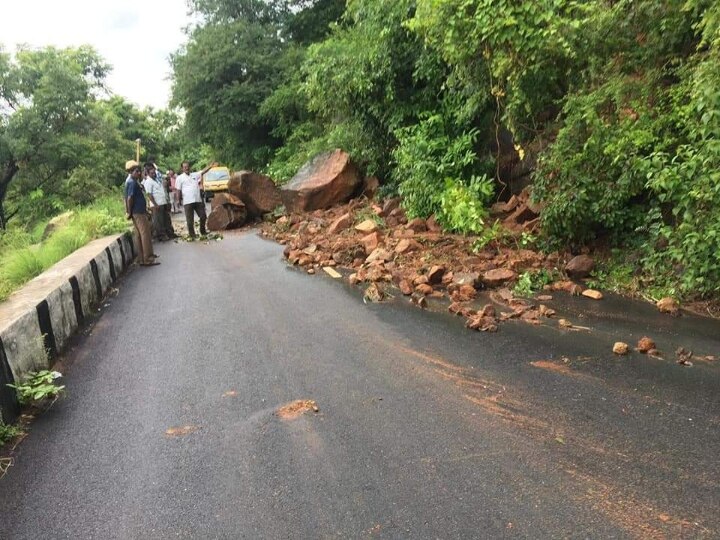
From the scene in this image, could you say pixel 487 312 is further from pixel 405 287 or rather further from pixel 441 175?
pixel 441 175

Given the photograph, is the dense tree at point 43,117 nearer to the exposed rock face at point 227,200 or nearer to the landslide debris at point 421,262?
the exposed rock face at point 227,200

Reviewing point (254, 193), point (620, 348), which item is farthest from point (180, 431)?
point (254, 193)

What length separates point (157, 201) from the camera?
42.5 ft

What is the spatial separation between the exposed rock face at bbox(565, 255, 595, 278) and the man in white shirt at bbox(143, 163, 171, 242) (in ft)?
30.5

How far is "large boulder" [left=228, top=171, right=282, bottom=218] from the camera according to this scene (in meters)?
15.2

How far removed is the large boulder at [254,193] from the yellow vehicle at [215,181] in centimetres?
659

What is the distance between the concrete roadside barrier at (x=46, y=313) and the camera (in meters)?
4.07

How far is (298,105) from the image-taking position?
22000mm

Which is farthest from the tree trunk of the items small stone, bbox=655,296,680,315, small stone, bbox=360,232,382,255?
small stone, bbox=655,296,680,315

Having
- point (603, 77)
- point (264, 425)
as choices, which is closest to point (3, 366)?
point (264, 425)

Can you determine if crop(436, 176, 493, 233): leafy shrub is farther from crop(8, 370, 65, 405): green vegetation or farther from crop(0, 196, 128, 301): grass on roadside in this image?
crop(0, 196, 128, 301): grass on roadside

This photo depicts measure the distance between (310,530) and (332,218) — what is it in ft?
33.0

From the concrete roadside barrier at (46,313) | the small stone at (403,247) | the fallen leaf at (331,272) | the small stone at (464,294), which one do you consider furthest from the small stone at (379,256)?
the concrete roadside barrier at (46,313)

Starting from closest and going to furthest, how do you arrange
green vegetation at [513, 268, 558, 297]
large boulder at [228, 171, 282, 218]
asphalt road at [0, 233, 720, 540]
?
asphalt road at [0, 233, 720, 540] < green vegetation at [513, 268, 558, 297] < large boulder at [228, 171, 282, 218]
